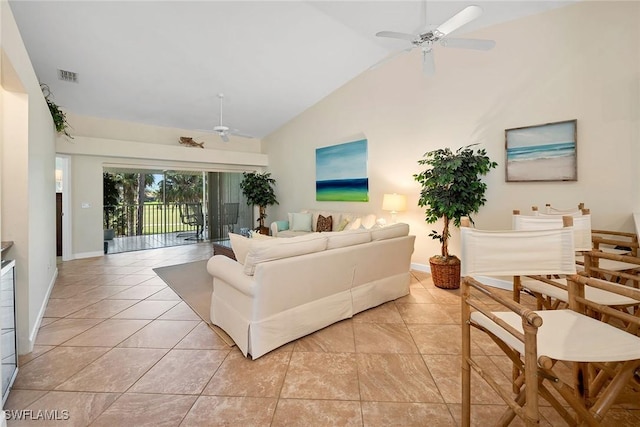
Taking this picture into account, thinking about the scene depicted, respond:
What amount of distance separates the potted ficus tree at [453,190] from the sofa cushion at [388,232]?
2.33 ft

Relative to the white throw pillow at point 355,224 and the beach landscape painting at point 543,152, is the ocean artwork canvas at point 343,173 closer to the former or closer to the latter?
the white throw pillow at point 355,224

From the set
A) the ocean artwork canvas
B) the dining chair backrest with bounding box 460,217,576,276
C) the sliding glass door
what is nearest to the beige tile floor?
the dining chair backrest with bounding box 460,217,576,276

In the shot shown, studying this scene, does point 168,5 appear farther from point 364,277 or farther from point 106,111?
point 364,277

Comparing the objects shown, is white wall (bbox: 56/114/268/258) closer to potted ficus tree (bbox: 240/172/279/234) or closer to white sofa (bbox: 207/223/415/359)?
potted ficus tree (bbox: 240/172/279/234)

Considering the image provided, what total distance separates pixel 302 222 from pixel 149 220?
496 cm

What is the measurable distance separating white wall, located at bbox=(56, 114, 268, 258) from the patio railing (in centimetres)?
192

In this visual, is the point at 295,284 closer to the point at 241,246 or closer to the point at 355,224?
the point at 241,246

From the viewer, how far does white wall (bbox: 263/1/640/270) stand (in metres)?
2.92

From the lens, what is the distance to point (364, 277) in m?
2.91

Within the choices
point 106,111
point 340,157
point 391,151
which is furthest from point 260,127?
point 391,151

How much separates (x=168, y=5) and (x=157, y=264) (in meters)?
4.06

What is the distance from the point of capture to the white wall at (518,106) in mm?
2916

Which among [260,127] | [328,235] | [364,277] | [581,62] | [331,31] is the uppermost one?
[331,31]

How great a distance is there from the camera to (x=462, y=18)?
2178mm
